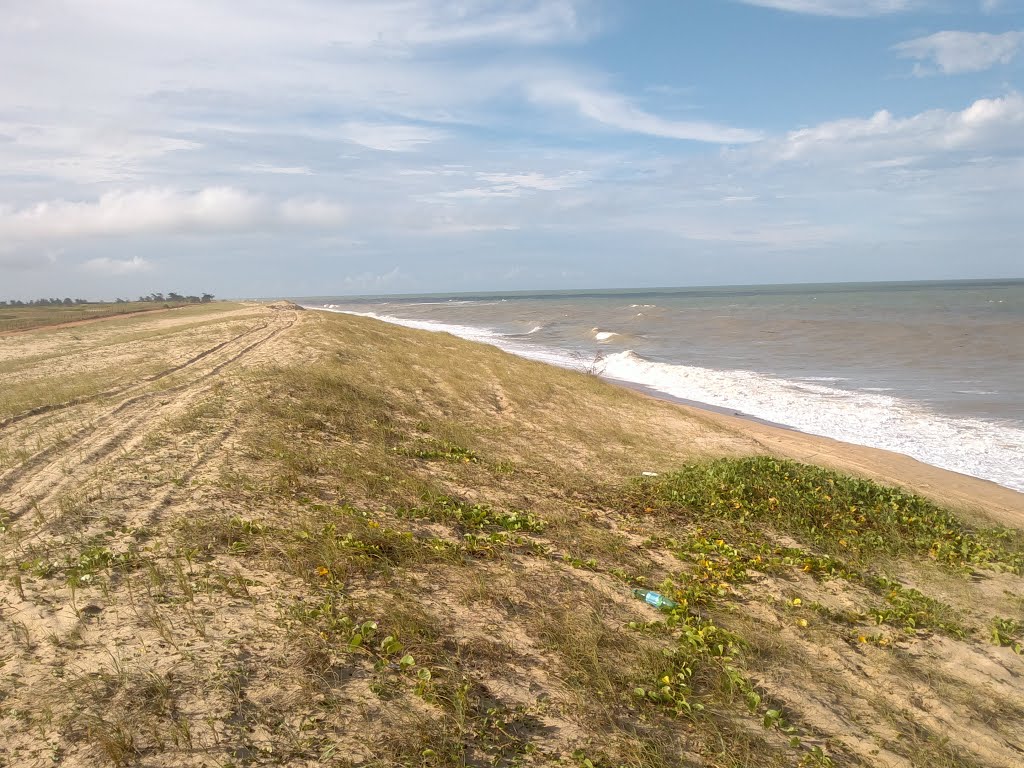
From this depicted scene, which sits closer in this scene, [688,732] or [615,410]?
[688,732]

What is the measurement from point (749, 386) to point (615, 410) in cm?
921

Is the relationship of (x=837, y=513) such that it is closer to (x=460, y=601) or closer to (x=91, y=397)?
(x=460, y=601)

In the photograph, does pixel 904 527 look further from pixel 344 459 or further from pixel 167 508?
pixel 167 508

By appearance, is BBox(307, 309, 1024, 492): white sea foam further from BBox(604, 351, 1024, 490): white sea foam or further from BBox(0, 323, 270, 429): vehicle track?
BBox(0, 323, 270, 429): vehicle track

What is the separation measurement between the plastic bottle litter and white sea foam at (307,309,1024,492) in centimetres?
935

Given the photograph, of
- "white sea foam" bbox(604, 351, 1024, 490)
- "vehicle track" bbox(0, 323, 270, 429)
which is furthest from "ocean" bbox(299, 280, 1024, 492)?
Result: "vehicle track" bbox(0, 323, 270, 429)

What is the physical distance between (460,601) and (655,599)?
1.64 meters

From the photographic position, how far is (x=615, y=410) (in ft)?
47.3

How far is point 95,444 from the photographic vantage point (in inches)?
304

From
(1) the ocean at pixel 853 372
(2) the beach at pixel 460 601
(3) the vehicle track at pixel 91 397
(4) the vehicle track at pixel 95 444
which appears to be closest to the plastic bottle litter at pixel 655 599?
(2) the beach at pixel 460 601

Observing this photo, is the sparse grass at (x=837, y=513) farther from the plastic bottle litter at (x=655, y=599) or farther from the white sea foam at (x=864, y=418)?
the white sea foam at (x=864, y=418)

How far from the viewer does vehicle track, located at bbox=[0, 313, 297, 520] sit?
6199 mm

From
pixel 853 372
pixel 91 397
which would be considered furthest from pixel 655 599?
pixel 853 372

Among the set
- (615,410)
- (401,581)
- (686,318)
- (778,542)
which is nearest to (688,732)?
(401,581)
